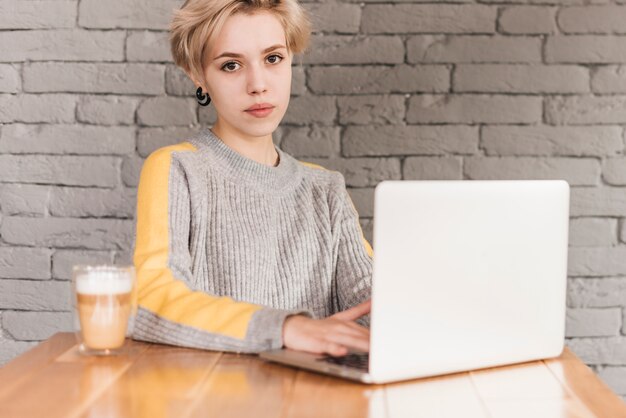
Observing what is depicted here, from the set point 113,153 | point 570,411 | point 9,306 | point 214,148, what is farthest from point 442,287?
point 9,306

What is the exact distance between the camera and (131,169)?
7.54ft

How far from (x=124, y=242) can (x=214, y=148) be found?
2.00 ft

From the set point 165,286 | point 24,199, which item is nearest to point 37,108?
point 24,199

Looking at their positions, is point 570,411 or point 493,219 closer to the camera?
point 570,411

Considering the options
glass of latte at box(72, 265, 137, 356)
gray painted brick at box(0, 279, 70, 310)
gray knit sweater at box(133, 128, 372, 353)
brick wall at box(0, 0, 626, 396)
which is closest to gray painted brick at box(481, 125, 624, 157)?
brick wall at box(0, 0, 626, 396)

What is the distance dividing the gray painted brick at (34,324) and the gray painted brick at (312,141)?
0.77 meters

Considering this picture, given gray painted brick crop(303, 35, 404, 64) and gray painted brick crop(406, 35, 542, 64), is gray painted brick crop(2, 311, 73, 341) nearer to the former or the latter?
gray painted brick crop(303, 35, 404, 64)

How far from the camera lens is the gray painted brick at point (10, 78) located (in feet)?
7.59

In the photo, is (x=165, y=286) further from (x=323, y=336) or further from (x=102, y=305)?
(x=323, y=336)

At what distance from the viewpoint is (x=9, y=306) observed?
2.34 m

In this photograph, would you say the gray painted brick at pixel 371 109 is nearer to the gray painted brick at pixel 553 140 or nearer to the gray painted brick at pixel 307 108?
the gray painted brick at pixel 307 108

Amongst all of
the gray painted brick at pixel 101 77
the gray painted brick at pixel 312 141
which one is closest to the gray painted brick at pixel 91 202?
the gray painted brick at pixel 101 77

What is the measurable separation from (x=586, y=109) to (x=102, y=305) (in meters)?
1.58

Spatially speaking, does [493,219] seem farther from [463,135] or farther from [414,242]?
[463,135]
